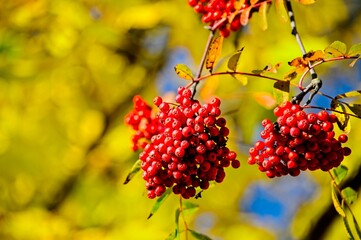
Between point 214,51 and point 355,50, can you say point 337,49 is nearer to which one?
point 355,50

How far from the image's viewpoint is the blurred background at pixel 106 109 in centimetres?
204

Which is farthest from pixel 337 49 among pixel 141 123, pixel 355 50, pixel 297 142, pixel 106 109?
pixel 106 109

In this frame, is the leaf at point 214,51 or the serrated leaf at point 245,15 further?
the serrated leaf at point 245,15

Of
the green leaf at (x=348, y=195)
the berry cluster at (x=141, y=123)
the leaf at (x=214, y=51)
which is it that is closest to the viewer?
the leaf at (x=214, y=51)

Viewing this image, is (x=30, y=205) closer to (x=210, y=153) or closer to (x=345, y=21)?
(x=345, y=21)

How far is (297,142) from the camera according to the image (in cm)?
85

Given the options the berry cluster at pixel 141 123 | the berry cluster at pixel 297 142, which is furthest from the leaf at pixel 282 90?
the berry cluster at pixel 141 123

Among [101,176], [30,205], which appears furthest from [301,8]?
[30,205]

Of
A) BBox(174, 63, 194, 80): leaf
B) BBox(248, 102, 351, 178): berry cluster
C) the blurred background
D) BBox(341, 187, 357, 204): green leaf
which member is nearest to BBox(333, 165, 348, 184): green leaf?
BBox(341, 187, 357, 204): green leaf

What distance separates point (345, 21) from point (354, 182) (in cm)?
82

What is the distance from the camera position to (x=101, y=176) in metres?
2.28

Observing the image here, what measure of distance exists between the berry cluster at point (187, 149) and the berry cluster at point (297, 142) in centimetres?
6

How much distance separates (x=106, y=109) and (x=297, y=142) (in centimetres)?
164

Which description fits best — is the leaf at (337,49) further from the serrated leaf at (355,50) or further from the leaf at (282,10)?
the leaf at (282,10)
